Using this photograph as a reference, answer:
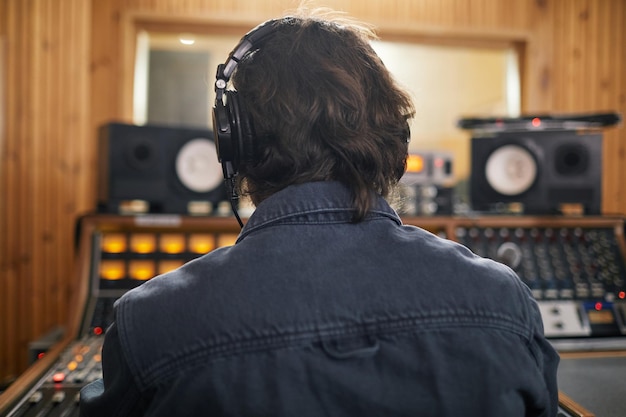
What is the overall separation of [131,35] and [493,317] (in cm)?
284

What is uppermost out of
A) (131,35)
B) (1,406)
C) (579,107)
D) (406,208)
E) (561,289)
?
(131,35)

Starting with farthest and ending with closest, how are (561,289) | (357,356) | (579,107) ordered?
(579,107) → (561,289) → (357,356)

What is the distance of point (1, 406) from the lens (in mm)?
1106

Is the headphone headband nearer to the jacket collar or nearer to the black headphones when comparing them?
the black headphones

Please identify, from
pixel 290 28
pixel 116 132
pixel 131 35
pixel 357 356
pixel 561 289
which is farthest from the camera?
pixel 131 35

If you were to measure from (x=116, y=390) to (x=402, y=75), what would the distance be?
2830 millimetres

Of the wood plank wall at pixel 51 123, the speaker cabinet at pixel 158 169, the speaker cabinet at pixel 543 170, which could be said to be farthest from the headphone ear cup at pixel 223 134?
the wood plank wall at pixel 51 123

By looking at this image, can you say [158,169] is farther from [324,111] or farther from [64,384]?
[324,111]

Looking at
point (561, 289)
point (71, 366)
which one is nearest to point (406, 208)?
point (561, 289)

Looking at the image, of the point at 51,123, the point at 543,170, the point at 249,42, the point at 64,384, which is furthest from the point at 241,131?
the point at 51,123

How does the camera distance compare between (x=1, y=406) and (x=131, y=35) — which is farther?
(x=131, y=35)

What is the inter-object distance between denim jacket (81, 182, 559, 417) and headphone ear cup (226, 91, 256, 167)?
5.5 inches

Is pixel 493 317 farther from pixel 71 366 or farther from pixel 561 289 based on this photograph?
pixel 561 289

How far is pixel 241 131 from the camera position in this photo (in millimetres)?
835
